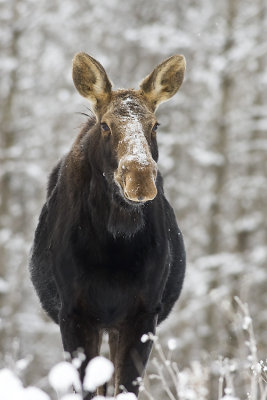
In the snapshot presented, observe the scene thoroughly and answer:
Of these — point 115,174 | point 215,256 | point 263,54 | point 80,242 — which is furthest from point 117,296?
point 263,54

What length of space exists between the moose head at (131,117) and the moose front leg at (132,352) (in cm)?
90

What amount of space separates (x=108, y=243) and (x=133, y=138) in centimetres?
77

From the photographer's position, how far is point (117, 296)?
537 centimetres

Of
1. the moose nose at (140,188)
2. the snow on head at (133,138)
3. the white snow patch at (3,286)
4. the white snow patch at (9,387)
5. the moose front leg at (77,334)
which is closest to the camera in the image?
the white snow patch at (9,387)

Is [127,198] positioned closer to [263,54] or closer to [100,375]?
[100,375]

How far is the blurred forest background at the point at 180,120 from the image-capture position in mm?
19438

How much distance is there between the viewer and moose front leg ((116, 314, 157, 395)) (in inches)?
211

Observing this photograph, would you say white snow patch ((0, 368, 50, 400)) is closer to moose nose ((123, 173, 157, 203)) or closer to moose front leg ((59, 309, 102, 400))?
moose nose ((123, 173, 157, 203))

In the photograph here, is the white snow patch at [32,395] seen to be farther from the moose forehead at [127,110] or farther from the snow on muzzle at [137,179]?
the moose forehead at [127,110]

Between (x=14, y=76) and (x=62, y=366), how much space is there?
54.9 feet

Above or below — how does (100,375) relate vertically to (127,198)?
below

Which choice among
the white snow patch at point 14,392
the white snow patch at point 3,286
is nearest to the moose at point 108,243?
the white snow patch at point 14,392

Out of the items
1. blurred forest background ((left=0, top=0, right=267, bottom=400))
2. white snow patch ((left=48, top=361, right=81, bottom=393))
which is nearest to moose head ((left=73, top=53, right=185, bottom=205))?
white snow patch ((left=48, top=361, right=81, bottom=393))

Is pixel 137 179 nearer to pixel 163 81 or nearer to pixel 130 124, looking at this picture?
pixel 130 124
